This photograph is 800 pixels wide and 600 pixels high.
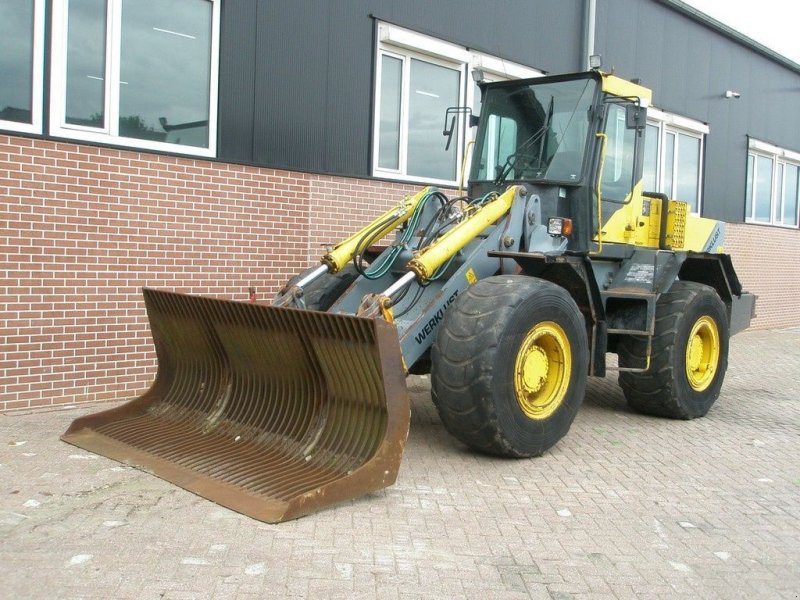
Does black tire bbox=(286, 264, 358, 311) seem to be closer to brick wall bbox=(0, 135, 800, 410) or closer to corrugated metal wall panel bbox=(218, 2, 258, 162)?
brick wall bbox=(0, 135, 800, 410)

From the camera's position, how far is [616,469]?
6207 millimetres

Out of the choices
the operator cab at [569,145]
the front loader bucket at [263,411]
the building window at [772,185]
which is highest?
the building window at [772,185]

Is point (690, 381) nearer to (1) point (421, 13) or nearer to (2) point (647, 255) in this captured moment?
(2) point (647, 255)

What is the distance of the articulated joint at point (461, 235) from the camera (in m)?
5.98

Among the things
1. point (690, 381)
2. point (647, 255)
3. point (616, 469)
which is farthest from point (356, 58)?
point (616, 469)

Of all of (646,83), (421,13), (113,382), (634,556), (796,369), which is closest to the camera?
(634,556)

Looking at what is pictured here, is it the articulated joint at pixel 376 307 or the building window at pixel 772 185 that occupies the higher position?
the building window at pixel 772 185

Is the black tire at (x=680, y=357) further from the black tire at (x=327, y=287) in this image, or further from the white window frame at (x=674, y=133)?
the white window frame at (x=674, y=133)

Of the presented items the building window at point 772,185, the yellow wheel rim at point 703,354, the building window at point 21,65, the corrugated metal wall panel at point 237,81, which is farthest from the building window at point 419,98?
the building window at point 772,185

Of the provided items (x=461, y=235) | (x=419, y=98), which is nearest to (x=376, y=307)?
(x=461, y=235)

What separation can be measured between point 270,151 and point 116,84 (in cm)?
174

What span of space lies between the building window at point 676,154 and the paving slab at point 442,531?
922 cm

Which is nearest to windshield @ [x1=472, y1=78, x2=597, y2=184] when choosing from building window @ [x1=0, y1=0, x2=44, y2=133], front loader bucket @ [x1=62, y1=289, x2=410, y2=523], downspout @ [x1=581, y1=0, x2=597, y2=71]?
front loader bucket @ [x1=62, y1=289, x2=410, y2=523]

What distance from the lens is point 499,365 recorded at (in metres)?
5.69
